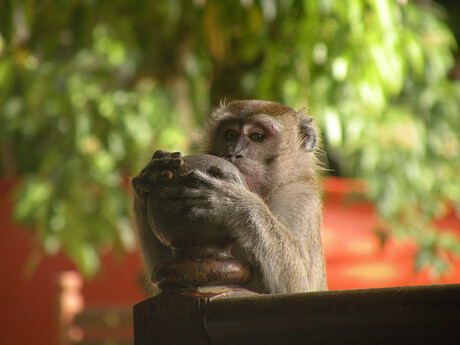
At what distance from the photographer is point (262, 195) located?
2.50 m

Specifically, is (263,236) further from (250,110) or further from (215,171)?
(250,110)

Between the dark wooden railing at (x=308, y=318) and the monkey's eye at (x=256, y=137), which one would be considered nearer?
the dark wooden railing at (x=308, y=318)

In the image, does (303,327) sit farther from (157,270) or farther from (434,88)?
(434,88)

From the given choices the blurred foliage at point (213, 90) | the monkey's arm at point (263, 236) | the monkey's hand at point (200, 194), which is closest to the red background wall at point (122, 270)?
the blurred foliage at point (213, 90)

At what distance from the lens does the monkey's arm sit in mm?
1698

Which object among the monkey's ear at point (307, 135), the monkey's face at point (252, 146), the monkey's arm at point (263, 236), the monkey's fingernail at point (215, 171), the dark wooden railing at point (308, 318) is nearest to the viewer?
the dark wooden railing at point (308, 318)

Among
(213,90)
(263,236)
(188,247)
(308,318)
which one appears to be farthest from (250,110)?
(308,318)

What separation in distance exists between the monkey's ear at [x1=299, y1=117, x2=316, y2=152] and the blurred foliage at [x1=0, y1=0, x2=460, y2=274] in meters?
0.45

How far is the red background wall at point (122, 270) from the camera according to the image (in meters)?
6.00

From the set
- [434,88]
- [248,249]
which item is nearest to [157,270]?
[248,249]

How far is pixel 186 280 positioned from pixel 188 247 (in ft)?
0.28

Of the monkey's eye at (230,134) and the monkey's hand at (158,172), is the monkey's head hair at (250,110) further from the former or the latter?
the monkey's hand at (158,172)

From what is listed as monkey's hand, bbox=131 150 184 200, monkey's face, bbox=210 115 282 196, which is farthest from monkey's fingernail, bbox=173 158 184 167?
monkey's face, bbox=210 115 282 196

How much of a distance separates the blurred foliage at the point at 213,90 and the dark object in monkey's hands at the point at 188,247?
68.4 inches
